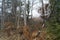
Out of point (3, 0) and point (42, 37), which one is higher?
point (3, 0)

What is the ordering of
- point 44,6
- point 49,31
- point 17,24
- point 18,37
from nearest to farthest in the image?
1. point 49,31
2. point 18,37
3. point 17,24
4. point 44,6

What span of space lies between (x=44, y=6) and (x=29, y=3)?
4.54ft

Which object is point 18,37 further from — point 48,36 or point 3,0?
point 3,0

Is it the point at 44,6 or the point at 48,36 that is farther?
the point at 44,6

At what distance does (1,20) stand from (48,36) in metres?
6.10

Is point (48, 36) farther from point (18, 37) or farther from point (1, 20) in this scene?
point (1, 20)

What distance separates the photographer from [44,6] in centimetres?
1276

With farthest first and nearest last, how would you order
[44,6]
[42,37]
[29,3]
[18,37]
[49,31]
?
[44,6], [29,3], [18,37], [42,37], [49,31]

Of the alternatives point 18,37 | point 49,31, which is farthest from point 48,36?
point 18,37

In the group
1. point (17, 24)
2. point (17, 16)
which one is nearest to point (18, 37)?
point (17, 24)

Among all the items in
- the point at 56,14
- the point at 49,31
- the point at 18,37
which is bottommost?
the point at 18,37

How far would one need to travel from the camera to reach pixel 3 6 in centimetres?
1212

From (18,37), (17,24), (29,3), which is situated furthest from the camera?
(29,3)

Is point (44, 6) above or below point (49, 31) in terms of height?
above
